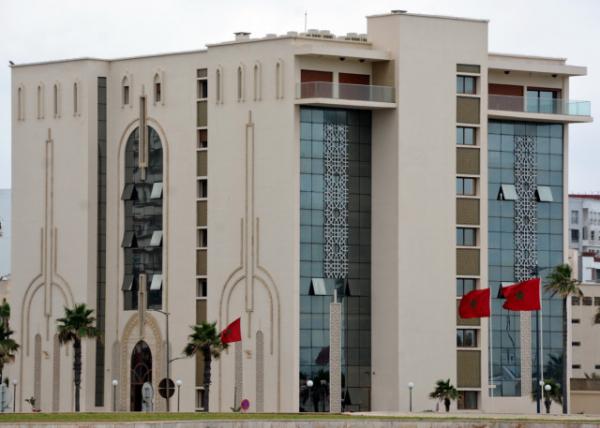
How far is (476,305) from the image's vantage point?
108 metres

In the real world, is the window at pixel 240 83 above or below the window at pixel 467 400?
above

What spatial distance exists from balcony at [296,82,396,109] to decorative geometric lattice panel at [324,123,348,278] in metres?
1.76

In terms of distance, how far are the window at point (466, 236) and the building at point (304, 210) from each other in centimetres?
10

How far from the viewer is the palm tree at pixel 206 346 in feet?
359

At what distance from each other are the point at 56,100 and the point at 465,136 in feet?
71.3

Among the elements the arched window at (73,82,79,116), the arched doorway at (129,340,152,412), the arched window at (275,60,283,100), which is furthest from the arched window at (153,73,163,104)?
the arched doorway at (129,340,152,412)

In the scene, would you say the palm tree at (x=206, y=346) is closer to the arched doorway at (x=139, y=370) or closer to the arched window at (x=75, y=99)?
the arched doorway at (x=139, y=370)

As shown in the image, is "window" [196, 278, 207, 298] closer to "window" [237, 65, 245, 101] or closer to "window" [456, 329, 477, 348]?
"window" [237, 65, 245, 101]

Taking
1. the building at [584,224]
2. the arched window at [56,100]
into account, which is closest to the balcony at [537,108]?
the arched window at [56,100]

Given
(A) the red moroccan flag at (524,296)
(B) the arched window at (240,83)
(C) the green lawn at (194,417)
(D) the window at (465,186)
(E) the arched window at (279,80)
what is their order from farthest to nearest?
1. (D) the window at (465,186)
2. (B) the arched window at (240,83)
3. (E) the arched window at (279,80)
4. (A) the red moroccan flag at (524,296)
5. (C) the green lawn at (194,417)

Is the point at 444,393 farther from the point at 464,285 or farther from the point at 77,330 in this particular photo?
the point at 77,330

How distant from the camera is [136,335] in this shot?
117000mm

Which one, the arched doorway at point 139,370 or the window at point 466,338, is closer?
the window at point 466,338

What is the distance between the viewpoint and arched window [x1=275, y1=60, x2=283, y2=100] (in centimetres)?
10981
